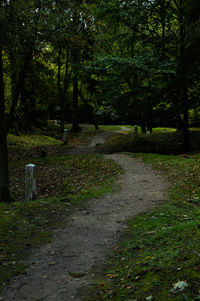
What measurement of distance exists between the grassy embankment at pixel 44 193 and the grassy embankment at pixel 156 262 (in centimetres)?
175

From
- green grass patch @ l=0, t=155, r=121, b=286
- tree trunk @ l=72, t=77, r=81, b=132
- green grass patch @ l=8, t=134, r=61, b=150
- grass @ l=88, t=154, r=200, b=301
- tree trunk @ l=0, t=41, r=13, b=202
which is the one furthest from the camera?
tree trunk @ l=72, t=77, r=81, b=132

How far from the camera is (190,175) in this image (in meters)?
11.8

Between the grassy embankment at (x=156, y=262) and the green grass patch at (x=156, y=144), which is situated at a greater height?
the green grass patch at (x=156, y=144)

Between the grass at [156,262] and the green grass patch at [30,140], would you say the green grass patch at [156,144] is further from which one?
the grass at [156,262]

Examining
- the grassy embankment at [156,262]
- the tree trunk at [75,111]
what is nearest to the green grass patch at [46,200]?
the grassy embankment at [156,262]

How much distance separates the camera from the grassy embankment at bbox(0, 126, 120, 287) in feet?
20.4

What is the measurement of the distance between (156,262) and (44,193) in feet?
28.5

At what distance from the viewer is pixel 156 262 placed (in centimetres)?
440

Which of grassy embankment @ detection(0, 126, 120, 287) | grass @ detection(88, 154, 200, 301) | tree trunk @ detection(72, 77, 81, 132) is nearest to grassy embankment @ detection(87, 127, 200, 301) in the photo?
grass @ detection(88, 154, 200, 301)

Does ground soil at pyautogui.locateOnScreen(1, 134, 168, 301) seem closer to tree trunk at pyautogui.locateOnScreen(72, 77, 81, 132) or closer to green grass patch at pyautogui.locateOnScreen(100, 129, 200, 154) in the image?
green grass patch at pyautogui.locateOnScreen(100, 129, 200, 154)

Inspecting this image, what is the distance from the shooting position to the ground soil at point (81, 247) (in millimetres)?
4473

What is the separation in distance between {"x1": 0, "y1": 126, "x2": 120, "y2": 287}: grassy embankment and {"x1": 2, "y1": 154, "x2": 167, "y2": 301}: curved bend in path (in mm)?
340

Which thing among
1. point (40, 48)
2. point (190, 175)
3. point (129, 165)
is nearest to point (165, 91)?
point (129, 165)

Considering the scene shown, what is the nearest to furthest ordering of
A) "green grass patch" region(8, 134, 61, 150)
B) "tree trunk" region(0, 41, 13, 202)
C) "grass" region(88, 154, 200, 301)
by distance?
"grass" region(88, 154, 200, 301) → "tree trunk" region(0, 41, 13, 202) → "green grass patch" region(8, 134, 61, 150)
